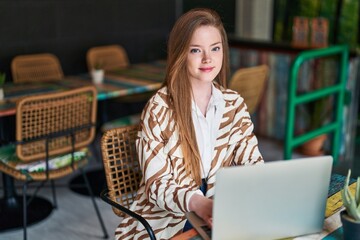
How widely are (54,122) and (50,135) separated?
66 mm

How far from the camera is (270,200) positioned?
42.0 inches

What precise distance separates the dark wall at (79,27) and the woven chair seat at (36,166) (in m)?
1.42

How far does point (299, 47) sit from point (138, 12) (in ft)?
4.75

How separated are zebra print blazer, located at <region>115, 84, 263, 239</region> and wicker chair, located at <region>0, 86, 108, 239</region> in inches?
40.0

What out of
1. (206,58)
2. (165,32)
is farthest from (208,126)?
(165,32)

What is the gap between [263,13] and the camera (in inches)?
178

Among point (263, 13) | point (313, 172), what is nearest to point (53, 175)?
point (313, 172)

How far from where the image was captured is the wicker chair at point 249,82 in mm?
3000

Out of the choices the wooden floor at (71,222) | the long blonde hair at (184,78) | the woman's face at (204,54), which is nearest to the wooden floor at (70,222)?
the wooden floor at (71,222)

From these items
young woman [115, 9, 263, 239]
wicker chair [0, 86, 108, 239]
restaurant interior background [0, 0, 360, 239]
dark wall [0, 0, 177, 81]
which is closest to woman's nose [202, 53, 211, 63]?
young woman [115, 9, 263, 239]

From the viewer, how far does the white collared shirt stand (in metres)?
1.54

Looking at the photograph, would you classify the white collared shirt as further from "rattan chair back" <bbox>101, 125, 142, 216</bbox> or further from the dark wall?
the dark wall

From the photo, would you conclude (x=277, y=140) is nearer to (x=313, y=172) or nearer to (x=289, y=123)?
(x=289, y=123)

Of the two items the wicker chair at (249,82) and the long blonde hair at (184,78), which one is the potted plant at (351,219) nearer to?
the long blonde hair at (184,78)
